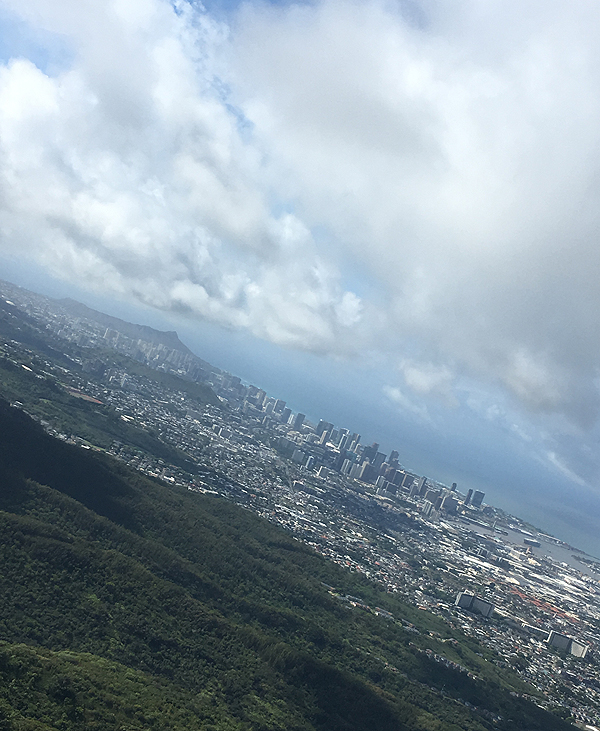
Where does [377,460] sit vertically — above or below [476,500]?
below

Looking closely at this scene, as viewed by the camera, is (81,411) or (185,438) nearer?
(81,411)

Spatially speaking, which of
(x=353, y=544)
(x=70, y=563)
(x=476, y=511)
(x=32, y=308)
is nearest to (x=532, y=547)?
(x=476, y=511)

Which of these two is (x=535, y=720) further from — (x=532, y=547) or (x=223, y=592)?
(x=532, y=547)

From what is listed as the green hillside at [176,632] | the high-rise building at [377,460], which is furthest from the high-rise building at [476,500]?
the green hillside at [176,632]

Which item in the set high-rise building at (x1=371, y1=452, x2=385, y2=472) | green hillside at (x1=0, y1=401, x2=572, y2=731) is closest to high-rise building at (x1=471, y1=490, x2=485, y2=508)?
high-rise building at (x1=371, y1=452, x2=385, y2=472)

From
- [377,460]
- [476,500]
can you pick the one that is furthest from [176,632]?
[476,500]

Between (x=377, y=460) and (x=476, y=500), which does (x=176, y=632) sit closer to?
(x=377, y=460)

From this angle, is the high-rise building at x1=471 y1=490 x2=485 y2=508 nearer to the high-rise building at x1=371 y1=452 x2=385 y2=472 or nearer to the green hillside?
the high-rise building at x1=371 y1=452 x2=385 y2=472

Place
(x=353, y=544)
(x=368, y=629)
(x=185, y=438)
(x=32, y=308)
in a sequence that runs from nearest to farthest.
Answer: (x=368, y=629)
(x=353, y=544)
(x=185, y=438)
(x=32, y=308)
